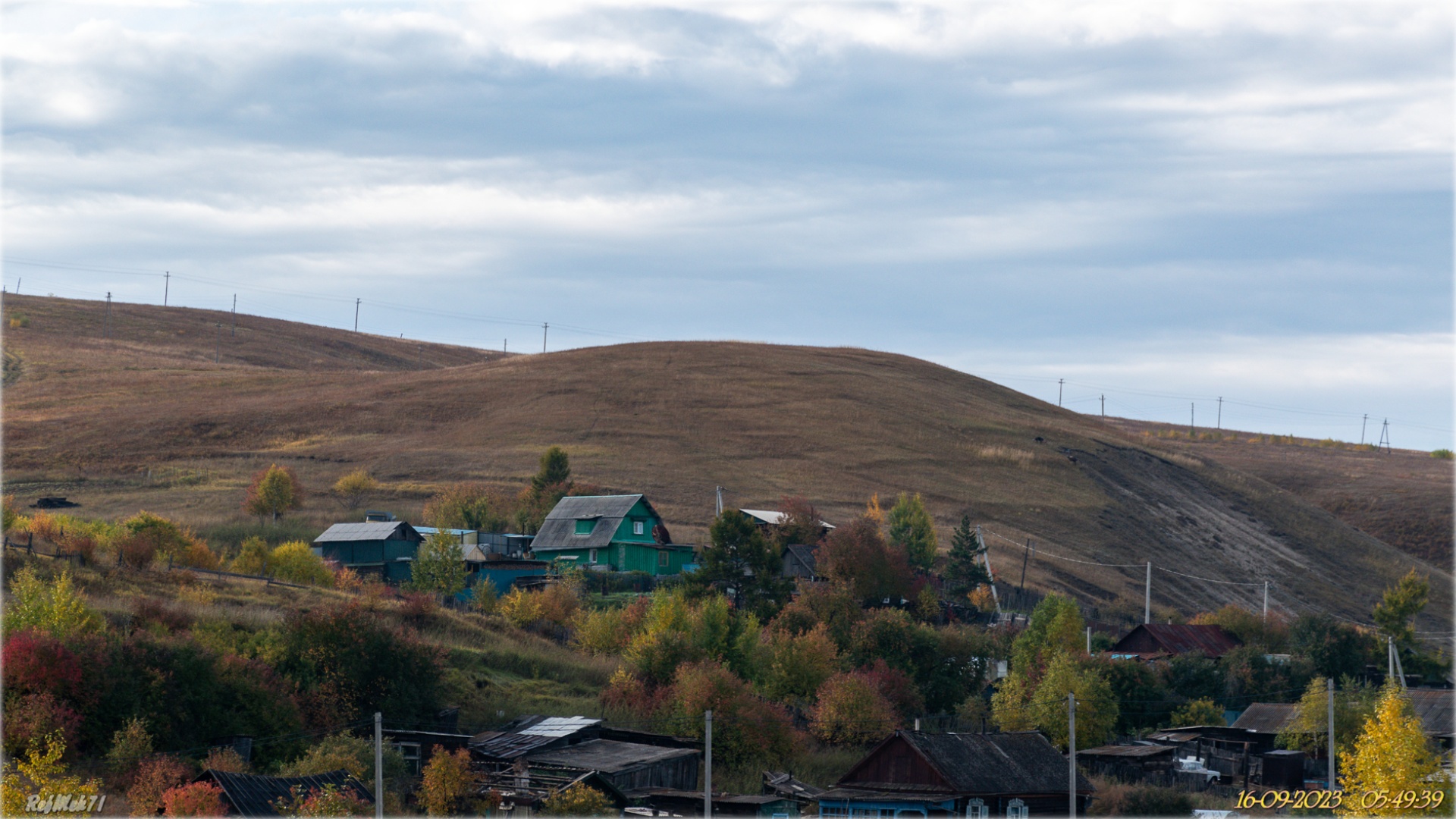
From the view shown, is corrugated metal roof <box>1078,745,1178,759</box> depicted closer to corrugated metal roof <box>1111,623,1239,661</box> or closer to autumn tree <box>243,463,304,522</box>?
corrugated metal roof <box>1111,623,1239,661</box>

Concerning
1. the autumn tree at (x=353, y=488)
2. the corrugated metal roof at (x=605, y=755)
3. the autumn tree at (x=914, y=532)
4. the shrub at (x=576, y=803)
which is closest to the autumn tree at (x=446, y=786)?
the shrub at (x=576, y=803)

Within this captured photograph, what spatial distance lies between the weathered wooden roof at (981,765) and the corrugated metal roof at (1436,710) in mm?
18717

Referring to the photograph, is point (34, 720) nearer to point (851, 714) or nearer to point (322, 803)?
point (322, 803)

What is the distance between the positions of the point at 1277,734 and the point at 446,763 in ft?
107

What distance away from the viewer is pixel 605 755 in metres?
41.5

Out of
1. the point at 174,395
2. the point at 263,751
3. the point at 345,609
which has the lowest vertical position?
the point at 263,751

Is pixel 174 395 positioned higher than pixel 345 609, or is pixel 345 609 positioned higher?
pixel 174 395

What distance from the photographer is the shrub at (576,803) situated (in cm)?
3662

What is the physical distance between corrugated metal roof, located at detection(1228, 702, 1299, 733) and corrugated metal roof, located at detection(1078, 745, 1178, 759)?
16.1 feet

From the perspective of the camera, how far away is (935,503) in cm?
9962

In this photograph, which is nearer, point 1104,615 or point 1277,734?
point 1277,734

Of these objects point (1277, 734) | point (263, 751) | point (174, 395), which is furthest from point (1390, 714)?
point (174, 395)

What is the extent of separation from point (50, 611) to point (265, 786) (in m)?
13.5

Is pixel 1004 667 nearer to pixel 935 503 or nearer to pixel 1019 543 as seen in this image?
pixel 1019 543
